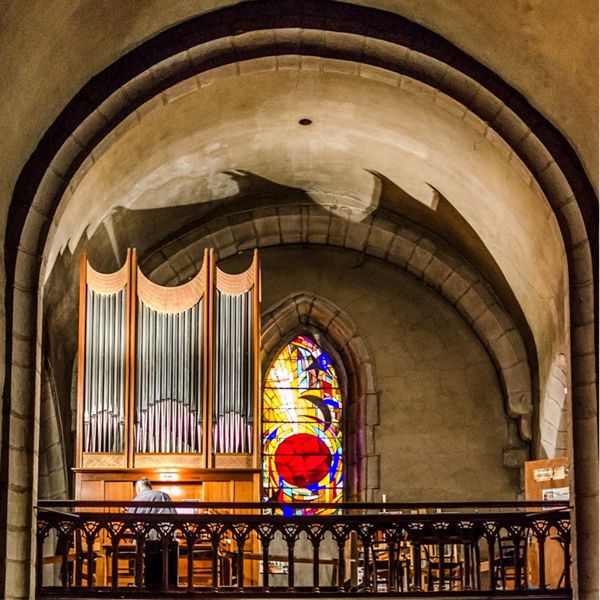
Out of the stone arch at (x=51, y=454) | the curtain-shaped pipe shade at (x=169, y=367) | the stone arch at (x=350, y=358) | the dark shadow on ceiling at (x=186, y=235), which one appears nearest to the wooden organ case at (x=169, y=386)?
the curtain-shaped pipe shade at (x=169, y=367)

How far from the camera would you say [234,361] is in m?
14.9

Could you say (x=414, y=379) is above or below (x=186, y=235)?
below

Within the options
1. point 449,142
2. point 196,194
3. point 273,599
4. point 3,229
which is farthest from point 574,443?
point 196,194

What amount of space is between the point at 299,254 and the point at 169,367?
3.41 m

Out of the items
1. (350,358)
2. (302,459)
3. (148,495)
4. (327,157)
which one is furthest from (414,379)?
(148,495)

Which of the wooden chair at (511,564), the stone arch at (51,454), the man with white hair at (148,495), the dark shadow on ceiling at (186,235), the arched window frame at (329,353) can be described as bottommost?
the wooden chair at (511,564)

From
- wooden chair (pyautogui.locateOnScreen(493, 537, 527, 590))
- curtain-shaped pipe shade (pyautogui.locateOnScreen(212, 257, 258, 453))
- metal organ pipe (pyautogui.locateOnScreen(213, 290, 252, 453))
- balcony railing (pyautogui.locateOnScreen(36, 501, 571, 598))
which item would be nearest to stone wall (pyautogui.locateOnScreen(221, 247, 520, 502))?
wooden chair (pyautogui.locateOnScreen(493, 537, 527, 590))

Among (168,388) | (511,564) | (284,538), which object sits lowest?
(511,564)

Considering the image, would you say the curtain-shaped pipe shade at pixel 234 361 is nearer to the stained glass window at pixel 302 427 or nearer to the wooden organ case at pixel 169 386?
the wooden organ case at pixel 169 386

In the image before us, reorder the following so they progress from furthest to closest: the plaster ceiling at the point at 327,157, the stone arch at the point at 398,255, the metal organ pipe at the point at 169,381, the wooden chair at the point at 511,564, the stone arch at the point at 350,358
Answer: the stone arch at the point at 350,358 < the stone arch at the point at 398,255 < the metal organ pipe at the point at 169,381 < the plaster ceiling at the point at 327,157 < the wooden chair at the point at 511,564

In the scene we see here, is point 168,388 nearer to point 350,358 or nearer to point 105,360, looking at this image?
point 105,360

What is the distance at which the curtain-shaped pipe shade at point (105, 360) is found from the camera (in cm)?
1437

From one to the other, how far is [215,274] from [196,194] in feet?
4.51

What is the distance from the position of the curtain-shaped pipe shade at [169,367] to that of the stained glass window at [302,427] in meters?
3.08
